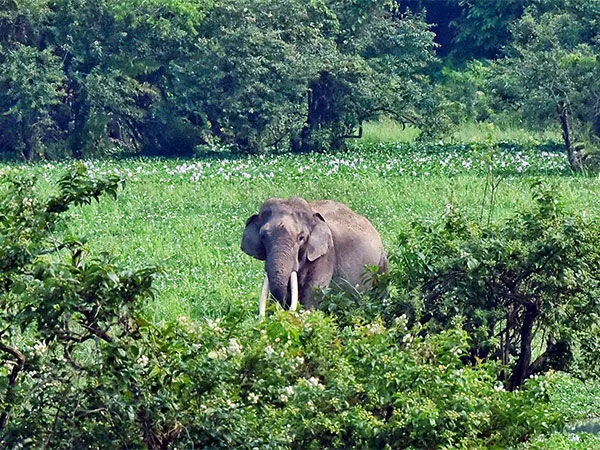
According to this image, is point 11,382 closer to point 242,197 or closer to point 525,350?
point 525,350

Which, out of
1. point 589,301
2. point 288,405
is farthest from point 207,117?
point 288,405

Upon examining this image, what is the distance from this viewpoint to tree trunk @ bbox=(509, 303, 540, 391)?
925 cm

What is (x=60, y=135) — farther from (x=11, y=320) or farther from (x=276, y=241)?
(x=11, y=320)

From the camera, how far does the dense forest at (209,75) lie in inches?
1320

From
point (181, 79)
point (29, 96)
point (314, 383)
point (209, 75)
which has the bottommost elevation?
point (29, 96)

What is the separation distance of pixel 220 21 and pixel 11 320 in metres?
29.1

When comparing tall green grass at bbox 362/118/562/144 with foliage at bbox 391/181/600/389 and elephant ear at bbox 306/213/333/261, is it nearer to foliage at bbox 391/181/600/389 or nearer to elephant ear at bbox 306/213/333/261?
elephant ear at bbox 306/213/333/261

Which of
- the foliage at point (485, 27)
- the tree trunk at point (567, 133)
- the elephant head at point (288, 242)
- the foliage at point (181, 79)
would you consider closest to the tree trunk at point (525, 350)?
the elephant head at point (288, 242)

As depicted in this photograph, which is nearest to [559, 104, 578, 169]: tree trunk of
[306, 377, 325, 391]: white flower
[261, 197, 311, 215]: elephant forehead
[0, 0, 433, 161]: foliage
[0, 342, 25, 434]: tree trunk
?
[0, 0, 433, 161]: foliage

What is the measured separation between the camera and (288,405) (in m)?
6.84

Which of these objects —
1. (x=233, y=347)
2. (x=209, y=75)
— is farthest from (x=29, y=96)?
(x=233, y=347)

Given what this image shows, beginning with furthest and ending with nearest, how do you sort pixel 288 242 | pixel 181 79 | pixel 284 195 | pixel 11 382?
pixel 181 79
pixel 284 195
pixel 288 242
pixel 11 382

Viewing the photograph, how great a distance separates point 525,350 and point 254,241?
10.4ft

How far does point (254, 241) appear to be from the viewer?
11.8 metres
